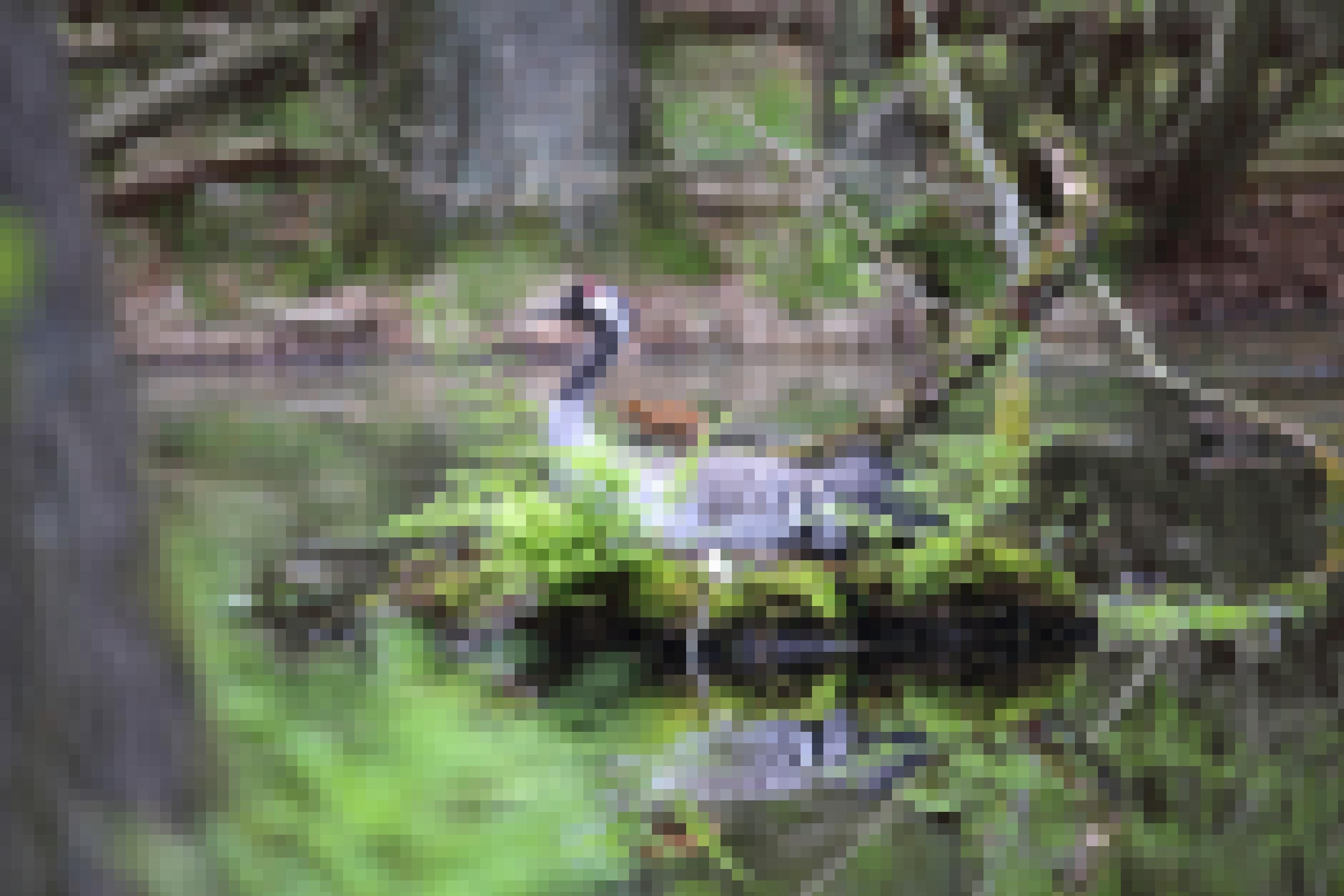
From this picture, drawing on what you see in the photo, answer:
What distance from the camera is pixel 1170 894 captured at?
3105 millimetres

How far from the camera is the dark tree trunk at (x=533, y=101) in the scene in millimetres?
5984

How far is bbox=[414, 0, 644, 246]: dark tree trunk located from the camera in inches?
236

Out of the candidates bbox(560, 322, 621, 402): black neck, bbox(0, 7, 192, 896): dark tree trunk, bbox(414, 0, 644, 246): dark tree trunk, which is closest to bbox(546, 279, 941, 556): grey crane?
bbox(560, 322, 621, 402): black neck

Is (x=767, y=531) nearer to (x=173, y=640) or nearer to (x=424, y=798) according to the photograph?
(x=424, y=798)

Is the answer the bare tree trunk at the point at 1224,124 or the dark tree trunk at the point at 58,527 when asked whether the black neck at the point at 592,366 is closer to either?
the dark tree trunk at the point at 58,527

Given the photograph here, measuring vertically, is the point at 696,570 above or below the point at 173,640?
below

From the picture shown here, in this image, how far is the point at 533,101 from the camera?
6.02m

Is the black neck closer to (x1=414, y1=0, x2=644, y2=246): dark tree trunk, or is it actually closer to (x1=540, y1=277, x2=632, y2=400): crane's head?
(x1=540, y1=277, x2=632, y2=400): crane's head

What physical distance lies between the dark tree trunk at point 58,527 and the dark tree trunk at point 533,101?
→ 438 centimetres

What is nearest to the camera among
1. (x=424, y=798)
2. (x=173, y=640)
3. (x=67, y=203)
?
(x=67, y=203)

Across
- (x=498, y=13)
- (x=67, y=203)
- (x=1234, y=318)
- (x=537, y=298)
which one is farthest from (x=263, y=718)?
(x=1234, y=318)

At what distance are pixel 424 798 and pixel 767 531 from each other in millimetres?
1581

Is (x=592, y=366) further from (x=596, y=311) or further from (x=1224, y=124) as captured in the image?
(x=1224, y=124)

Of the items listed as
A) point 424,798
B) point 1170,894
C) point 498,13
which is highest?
point 498,13
